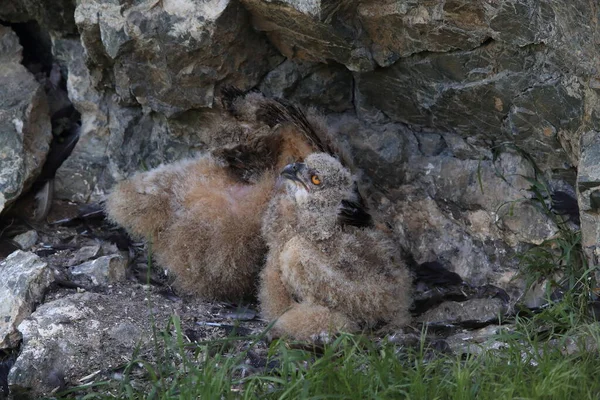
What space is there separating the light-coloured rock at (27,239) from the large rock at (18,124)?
24 centimetres

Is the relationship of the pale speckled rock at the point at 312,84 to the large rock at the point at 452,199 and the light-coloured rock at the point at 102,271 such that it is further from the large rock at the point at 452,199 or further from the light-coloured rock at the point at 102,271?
the light-coloured rock at the point at 102,271

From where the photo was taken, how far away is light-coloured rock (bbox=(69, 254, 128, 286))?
17.1 ft

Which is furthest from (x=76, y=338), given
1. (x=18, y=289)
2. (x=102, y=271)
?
(x=102, y=271)

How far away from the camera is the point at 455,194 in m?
5.05

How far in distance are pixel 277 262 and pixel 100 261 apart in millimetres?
1231

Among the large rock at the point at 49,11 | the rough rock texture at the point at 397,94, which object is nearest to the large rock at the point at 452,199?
the rough rock texture at the point at 397,94

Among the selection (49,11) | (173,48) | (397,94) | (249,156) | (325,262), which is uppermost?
(49,11)

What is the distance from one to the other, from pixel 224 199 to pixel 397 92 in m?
1.15

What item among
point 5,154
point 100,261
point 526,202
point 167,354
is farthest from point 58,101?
point 526,202

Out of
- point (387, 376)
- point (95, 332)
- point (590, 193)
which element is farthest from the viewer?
point (95, 332)

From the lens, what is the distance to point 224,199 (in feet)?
16.7

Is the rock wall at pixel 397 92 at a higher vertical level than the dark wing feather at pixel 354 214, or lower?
higher

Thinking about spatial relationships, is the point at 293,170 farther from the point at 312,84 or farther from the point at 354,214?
the point at 312,84

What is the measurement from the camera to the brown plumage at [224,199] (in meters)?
5.01
